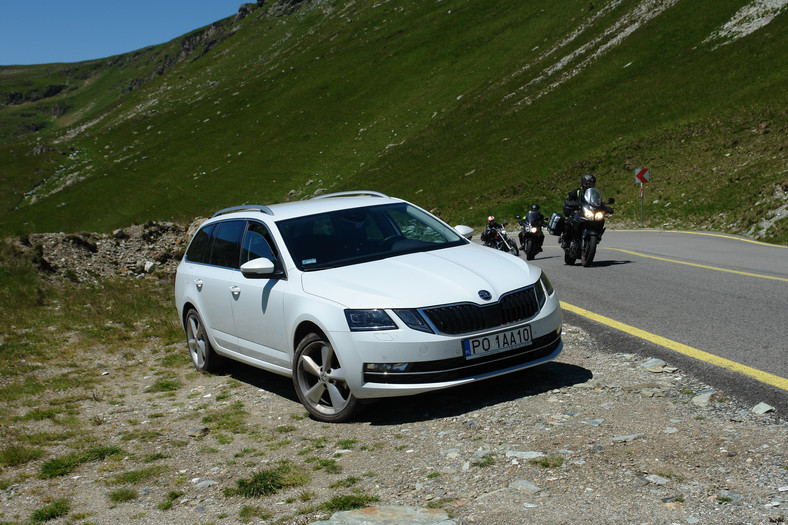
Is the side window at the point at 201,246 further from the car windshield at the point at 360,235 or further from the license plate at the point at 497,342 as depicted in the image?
the license plate at the point at 497,342

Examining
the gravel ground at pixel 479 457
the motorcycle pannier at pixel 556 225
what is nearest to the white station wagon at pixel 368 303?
the gravel ground at pixel 479 457

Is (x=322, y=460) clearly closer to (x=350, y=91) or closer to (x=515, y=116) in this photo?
(x=515, y=116)

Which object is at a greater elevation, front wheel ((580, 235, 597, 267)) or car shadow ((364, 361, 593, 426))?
car shadow ((364, 361, 593, 426))

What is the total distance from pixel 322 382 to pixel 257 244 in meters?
1.85

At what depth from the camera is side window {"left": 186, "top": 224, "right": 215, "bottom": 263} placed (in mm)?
8219

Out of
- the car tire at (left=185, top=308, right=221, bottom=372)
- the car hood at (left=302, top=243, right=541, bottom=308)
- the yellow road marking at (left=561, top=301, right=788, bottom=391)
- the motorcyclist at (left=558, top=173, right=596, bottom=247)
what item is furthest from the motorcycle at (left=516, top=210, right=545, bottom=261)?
the car hood at (left=302, top=243, right=541, bottom=308)

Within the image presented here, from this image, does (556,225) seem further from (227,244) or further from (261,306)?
(261,306)

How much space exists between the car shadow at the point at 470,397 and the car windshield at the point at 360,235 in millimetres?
1311

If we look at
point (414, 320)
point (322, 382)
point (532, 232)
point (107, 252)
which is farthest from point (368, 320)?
point (107, 252)

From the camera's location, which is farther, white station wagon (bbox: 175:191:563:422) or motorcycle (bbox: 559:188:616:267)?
motorcycle (bbox: 559:188:616:267)

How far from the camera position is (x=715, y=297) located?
9203 millimetres

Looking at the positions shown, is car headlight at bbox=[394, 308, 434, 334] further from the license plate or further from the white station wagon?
the license plate

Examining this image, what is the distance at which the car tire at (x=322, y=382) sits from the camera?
18.6ft

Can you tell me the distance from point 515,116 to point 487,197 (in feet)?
53.6
